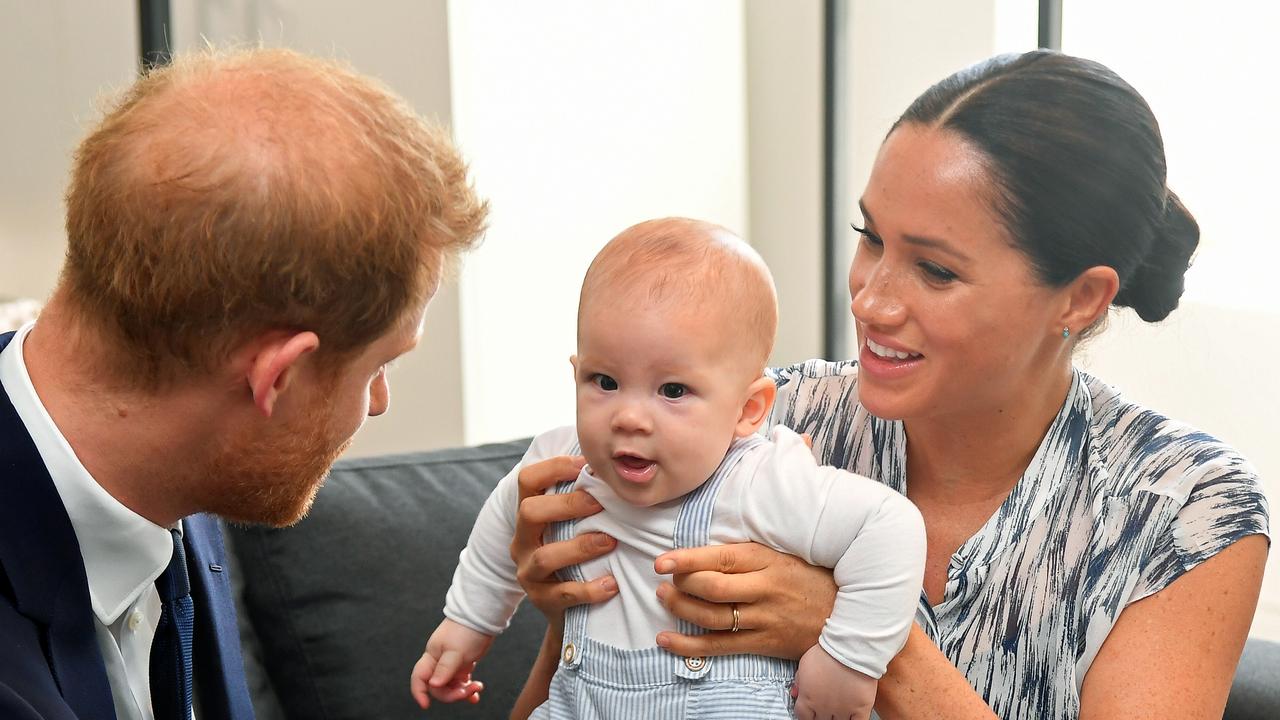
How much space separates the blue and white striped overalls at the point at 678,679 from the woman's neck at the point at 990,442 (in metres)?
0.38

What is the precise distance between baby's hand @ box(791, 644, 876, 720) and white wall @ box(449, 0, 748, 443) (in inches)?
94.3

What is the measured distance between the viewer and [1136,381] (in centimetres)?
352

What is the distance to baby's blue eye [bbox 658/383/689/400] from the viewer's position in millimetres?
1405

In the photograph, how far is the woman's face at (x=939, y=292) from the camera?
1.58 metres

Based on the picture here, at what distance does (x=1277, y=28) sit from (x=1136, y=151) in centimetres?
182

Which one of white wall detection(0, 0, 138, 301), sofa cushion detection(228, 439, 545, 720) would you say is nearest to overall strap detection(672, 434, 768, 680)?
sofa cushion detection(228, 439, 545, 720)

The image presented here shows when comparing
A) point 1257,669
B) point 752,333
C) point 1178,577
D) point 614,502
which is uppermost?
point 752,333

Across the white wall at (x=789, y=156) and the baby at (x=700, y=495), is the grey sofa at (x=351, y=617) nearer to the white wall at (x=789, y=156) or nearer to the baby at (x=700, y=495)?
the baby at (x=700, y=495)

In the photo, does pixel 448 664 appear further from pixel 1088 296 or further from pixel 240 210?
pixel 1088 296

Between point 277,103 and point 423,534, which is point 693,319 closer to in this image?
point 277,103

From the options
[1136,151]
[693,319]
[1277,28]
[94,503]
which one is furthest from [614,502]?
[1277,28]

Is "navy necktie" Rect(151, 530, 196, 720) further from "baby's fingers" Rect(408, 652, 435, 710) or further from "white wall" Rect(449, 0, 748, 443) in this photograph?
"white wall" Rect(449, 0, 748, 443)

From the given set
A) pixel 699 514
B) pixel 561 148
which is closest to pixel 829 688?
pixel 699 514

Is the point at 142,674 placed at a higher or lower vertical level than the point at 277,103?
lower
